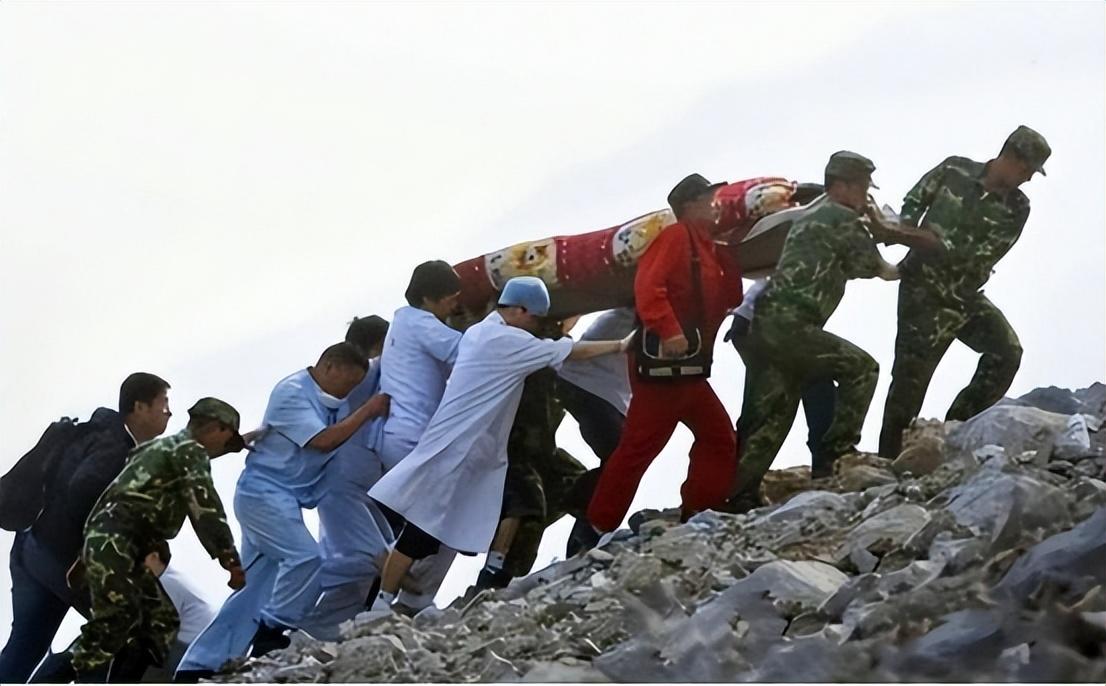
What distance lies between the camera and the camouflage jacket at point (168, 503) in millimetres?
7105

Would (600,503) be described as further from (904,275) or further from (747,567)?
(904,275)

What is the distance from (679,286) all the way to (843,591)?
1.42 m

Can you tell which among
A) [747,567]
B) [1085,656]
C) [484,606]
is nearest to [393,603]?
[484,606]

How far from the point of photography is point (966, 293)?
7098 mm

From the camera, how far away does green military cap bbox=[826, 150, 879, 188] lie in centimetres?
715

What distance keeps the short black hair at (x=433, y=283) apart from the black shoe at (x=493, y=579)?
1052 millimetres

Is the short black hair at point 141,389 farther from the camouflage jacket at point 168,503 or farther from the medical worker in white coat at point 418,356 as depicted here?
the medical worker in white coat at point 418,356

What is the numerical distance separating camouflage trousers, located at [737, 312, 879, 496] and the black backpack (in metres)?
2.58

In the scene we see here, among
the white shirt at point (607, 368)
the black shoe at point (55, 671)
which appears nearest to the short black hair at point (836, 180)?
the white shirt at point (607, 368)

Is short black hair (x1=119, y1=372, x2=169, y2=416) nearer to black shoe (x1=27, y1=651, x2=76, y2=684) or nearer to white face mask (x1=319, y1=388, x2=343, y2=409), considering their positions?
white face mask (x1=319, y1=388, x2=343, y2=409)

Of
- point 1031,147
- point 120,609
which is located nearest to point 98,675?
point 120,609

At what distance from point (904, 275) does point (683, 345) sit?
86 centimetres

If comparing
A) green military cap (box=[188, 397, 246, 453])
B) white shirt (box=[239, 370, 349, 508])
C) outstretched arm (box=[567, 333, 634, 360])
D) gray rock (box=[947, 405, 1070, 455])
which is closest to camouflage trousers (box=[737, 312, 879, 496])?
gray rock (box=[947, 405, 1070, 455])

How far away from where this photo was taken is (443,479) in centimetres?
717
